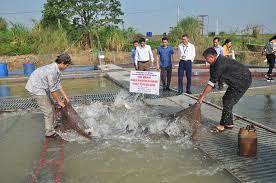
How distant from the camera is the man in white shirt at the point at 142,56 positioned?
34.9 ft

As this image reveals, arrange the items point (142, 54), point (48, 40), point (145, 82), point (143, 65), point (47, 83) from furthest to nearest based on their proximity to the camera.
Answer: point (48, 40), point (143, 65), point (142, 54), point (145, 82), point (47, 83)

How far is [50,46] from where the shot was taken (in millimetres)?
24562

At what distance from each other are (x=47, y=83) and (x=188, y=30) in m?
23.1

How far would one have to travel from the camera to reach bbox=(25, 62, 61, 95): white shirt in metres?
6.32

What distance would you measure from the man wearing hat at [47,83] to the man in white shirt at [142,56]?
4430 mm

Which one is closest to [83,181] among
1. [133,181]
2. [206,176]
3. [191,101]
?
[133,181]

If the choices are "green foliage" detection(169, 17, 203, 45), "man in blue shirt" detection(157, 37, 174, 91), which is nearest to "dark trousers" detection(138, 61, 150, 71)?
"man in blue shirt" detection(157, 37, 174, 91)

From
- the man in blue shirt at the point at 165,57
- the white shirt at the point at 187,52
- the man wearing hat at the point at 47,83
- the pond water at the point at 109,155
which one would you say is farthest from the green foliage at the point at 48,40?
the man wearing hat at the point at 47,83

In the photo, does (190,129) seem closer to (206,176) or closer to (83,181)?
(206,176)

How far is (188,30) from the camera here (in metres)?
28.4

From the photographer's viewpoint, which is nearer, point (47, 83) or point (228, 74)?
point (228, 74)

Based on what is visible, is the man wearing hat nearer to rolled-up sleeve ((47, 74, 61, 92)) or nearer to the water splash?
rolled-up sleeve ((47, 74, 61, 92))

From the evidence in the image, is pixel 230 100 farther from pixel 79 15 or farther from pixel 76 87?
pixel 79 15

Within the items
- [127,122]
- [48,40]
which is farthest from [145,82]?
[48,40]
